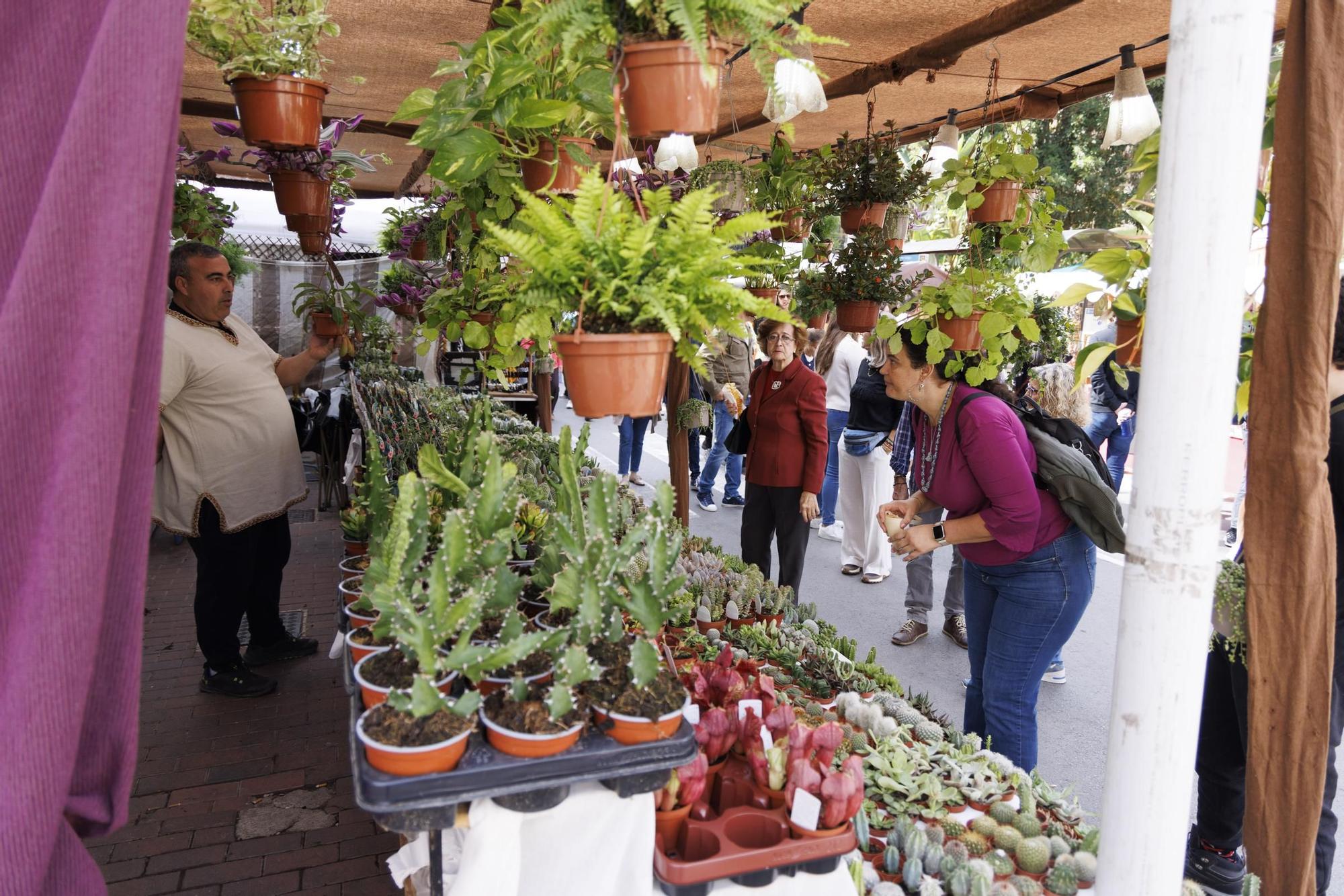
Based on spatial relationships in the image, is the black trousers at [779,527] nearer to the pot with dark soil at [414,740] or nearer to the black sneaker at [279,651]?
the black sneaker at [279,651]

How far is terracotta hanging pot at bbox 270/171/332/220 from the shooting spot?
3.13 meters

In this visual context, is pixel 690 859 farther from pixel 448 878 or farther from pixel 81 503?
pixel 81 503

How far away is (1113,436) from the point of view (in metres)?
6.96

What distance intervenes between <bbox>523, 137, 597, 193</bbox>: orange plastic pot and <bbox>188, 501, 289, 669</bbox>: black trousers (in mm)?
2386

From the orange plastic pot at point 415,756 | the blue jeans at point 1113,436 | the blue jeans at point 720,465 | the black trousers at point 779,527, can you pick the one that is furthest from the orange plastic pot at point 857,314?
the blue jeans at point 720,465

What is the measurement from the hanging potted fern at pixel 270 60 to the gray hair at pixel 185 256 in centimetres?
128

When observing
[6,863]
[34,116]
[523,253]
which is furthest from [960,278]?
[6,863]

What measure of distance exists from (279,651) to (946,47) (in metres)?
4.08

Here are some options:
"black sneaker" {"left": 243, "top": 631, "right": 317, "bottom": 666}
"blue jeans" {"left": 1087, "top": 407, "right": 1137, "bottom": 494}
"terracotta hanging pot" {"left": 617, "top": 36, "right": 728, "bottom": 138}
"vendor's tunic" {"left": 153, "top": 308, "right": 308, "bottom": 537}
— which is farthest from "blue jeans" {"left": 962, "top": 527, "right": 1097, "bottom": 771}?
"blue jeans" {"left": 1087, "top": 407, "right": 1137, "bottom": 494}

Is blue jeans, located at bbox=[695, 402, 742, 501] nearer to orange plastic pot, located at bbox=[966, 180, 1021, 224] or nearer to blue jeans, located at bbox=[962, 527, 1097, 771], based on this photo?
orange plastic pot, located at bbox=[966, 180, 1021, 224]

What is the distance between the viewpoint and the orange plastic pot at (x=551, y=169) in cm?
192

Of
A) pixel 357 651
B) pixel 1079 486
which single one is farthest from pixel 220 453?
pixel 1079 486

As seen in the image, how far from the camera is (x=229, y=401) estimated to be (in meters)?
3.51

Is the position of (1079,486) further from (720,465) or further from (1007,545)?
(720,465)
